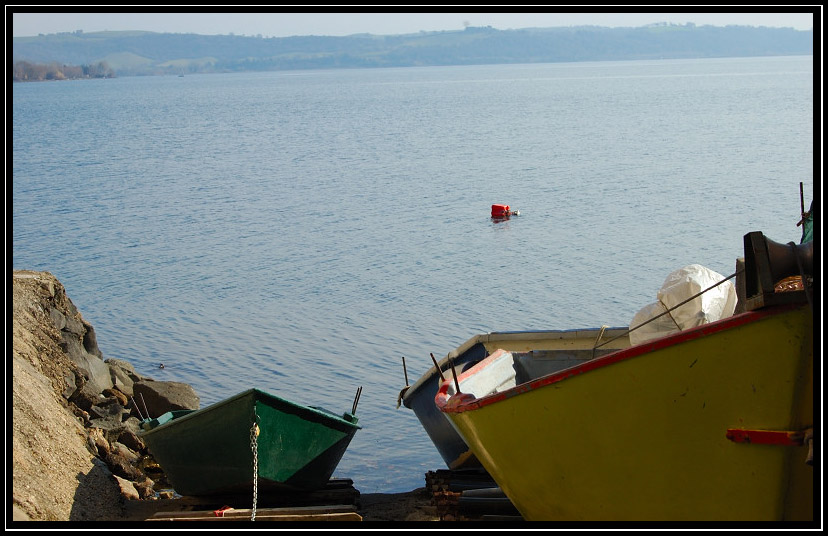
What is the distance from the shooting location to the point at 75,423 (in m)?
10.8

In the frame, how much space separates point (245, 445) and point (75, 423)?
275 cm

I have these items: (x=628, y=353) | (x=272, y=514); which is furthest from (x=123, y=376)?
(x=628, y=353)

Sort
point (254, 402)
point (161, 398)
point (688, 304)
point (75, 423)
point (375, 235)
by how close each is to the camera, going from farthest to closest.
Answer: point (375, 235), point (161, 398), point (75, 423), point (254, 402), point (688, 304)

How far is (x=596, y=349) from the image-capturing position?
31.8ft

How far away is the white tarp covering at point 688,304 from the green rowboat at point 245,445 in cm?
331

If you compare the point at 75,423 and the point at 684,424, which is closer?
the point at 684,424

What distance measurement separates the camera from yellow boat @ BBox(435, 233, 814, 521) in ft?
20.1

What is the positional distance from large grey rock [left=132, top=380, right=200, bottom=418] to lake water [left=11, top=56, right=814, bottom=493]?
1.22 m

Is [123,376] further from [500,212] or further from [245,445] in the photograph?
[500,212]

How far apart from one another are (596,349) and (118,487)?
5027mm

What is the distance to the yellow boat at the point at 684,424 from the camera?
20.1 feet

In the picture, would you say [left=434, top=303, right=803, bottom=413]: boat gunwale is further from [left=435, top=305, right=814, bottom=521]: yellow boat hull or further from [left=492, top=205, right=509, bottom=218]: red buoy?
[left=492, top=205, right=509, bottom=218]: red buoy

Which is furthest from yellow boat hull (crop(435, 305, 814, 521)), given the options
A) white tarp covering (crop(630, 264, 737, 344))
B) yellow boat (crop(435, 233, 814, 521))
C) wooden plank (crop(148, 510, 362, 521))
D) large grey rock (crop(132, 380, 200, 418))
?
large grey rock (crop(132, 380, 200, 418))
